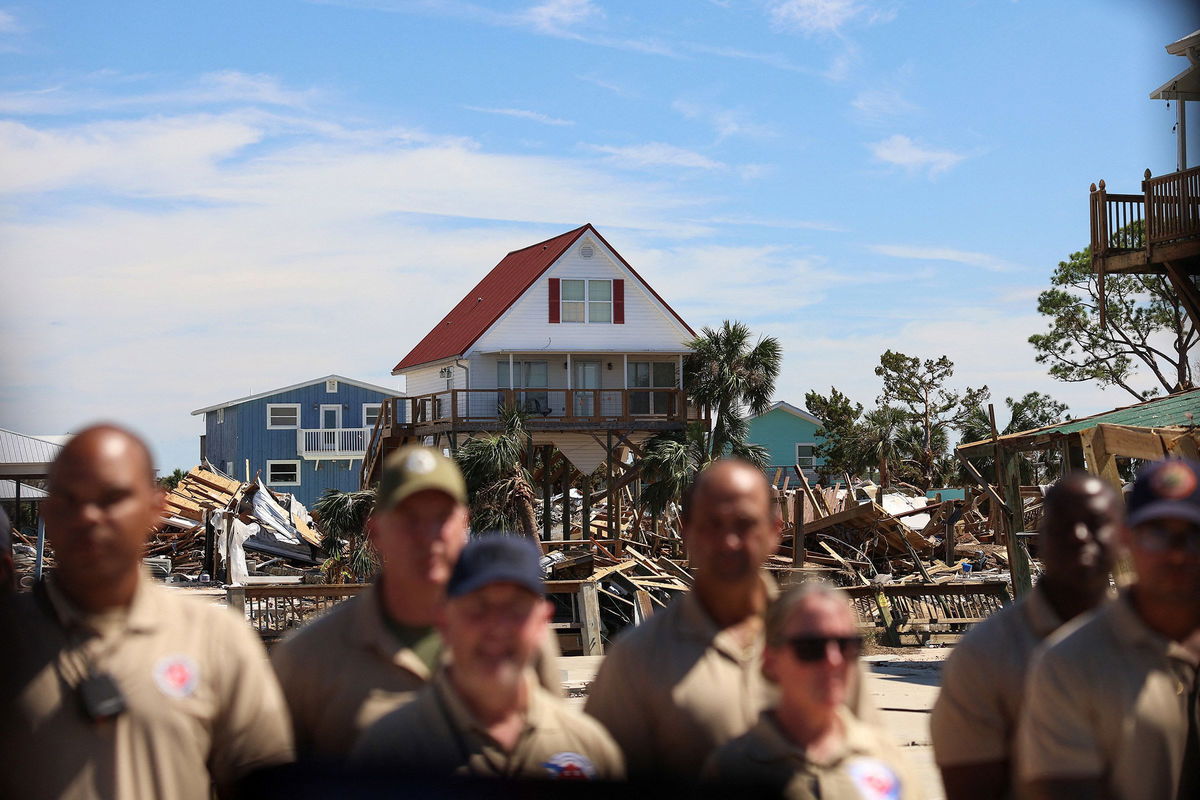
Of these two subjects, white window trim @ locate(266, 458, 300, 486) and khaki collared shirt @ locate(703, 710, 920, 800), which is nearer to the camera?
khaki collared shirt @ locate(703, 710, 920, 800)

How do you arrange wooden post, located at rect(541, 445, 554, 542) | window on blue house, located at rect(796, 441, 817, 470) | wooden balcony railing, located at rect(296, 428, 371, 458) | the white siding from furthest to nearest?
1. window on blue house, located at rect(796, 441, 817, 470)
2. wooden balcony railing, located at rect(296, 428, 371, 458)
3. the white siding
4. wooden post, located at rect(541, 445, 554, 542)

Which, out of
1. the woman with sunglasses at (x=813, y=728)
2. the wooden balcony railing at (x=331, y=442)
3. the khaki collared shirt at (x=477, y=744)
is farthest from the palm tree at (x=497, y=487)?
the wooden balcony railing at (x=331, y=442)

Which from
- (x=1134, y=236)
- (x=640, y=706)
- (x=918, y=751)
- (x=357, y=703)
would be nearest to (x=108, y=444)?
(x=357, y=703)

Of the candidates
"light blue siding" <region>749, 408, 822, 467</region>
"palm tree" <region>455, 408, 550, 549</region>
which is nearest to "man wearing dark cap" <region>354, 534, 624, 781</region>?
"palm tree" <region>455, 408, 550, 549</region>

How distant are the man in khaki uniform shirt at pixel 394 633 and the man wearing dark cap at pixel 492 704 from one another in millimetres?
302

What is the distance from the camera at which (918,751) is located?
1117 cm

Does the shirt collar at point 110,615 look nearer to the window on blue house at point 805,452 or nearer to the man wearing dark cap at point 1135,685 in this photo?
the man wearing dark cap at point 1135,685

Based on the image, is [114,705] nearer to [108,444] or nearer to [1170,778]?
[108,444]

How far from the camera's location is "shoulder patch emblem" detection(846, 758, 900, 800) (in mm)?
2916

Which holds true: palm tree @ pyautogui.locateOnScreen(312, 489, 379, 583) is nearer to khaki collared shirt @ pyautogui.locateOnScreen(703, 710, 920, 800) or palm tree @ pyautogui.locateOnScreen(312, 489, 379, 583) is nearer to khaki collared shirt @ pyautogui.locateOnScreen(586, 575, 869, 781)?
khaki collared shirt @ pyautogui.locateOnScreen(586, 575, 869, 781)

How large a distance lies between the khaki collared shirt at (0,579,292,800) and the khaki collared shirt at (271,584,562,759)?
0.15m

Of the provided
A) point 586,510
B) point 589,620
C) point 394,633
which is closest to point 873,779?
point 394,633

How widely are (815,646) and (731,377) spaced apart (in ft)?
121

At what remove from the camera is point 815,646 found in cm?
287
